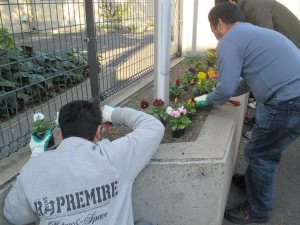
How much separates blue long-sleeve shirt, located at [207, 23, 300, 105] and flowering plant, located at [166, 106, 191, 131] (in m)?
0.40

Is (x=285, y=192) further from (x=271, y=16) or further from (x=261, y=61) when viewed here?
(x=271, y=16)

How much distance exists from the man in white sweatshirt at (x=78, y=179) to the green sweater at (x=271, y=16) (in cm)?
229

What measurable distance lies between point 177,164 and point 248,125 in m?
2.77

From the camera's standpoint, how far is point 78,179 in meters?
1.55

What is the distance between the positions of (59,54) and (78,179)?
2213mm

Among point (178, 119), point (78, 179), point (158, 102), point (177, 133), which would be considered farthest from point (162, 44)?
point (78, 179)

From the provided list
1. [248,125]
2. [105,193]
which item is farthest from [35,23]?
[248,125]

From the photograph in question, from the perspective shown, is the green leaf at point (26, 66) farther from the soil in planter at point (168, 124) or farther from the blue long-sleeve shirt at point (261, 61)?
the blue long-sleeve shirt at point (261, 61)

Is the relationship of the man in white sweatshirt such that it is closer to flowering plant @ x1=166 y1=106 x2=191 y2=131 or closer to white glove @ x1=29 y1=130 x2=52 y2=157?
white glove @ x1=29 y1=130 x2=52 y2=157

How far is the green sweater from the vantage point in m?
3.45

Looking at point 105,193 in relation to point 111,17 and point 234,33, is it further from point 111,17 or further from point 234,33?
point 111,17

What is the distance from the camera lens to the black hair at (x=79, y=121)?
170 centimetres

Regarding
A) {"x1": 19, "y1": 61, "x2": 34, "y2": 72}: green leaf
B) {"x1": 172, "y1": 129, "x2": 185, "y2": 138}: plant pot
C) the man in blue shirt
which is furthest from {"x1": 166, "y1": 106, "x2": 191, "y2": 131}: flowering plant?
{"x1": 19, "y1": 61, "x2": 34, "y2": 72}: green leaf

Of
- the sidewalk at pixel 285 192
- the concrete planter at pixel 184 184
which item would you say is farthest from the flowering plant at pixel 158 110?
the sidewalk at pixel 285 192
